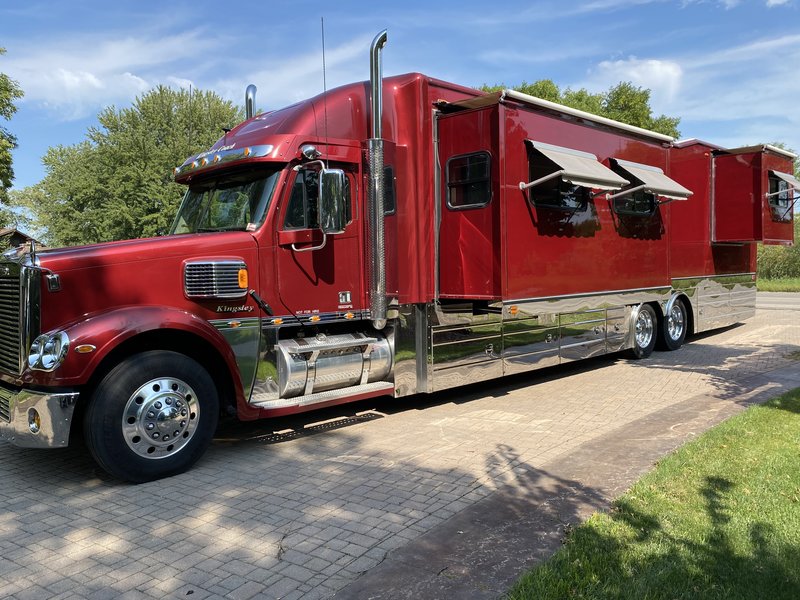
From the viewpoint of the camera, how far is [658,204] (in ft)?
31.3

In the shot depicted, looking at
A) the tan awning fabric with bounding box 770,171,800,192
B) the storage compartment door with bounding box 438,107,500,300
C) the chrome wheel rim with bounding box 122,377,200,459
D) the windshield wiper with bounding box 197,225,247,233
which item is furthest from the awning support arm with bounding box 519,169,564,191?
the tan awning fabric with bounding box 770,171,800,192

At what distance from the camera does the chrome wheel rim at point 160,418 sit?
4.72 m

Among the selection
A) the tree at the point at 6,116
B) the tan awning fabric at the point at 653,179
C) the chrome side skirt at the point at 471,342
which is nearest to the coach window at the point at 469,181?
the chrome side skirt at the point at 471,342

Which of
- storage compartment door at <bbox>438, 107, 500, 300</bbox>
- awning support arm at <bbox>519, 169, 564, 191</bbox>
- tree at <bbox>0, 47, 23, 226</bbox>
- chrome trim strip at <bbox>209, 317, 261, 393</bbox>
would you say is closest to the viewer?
chrome trim strip at <bbox>209, 317, 261, 393</bbox>

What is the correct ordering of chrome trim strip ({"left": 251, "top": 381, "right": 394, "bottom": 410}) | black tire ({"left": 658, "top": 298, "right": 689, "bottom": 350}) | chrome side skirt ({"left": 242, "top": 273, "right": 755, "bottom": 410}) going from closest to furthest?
chrome trim strip ({"left": 251, "top": 381, "right": 394, "bottom": 410})
chrome side skirt ({"left": 242, "top": 273, "right": 755, "bottom": 410})
black tire ({"left": 658, "top": 298, "right": 689, "bottom": 350})

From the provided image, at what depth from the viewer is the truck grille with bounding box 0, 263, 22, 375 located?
186 inches

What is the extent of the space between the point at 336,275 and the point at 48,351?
263cm

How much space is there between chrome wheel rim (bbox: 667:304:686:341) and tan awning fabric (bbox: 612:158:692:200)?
2.37 m

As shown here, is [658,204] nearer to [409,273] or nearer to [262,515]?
[409,273]

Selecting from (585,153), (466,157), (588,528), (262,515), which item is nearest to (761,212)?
(585,153)

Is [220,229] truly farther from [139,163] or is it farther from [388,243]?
[139,163]

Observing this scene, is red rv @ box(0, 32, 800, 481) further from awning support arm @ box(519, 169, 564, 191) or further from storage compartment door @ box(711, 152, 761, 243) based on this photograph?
storage compartment door @ box(711, 152, 761, 243)

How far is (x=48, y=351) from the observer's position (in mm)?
4488

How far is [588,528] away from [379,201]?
12.1 ft
